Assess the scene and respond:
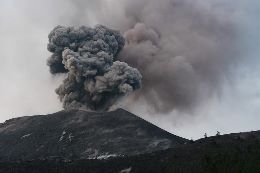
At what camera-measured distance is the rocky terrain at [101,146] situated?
105938 millimetres

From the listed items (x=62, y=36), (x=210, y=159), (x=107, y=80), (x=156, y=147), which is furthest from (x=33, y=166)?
(x=210, y=159)

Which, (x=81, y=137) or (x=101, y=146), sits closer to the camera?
(x=101, y=146)

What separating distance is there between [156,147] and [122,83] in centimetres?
2632

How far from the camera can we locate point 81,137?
140 metres

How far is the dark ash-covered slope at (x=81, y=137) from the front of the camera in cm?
12900

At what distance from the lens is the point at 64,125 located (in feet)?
495

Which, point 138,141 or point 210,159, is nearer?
point 210,159

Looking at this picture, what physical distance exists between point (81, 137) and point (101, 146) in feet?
34.7

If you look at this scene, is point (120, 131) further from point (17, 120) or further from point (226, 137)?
point (17, 120)

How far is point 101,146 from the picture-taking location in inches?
5177

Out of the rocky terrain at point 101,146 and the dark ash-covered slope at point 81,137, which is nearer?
the rocky terrain at point 101,146

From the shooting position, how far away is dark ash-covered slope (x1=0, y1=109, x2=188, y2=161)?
129 metres

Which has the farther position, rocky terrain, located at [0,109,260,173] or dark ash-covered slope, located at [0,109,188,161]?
dark ash-covered slope, located at [0,109,188,161]

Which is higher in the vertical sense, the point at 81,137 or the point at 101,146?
the point at 81,137
